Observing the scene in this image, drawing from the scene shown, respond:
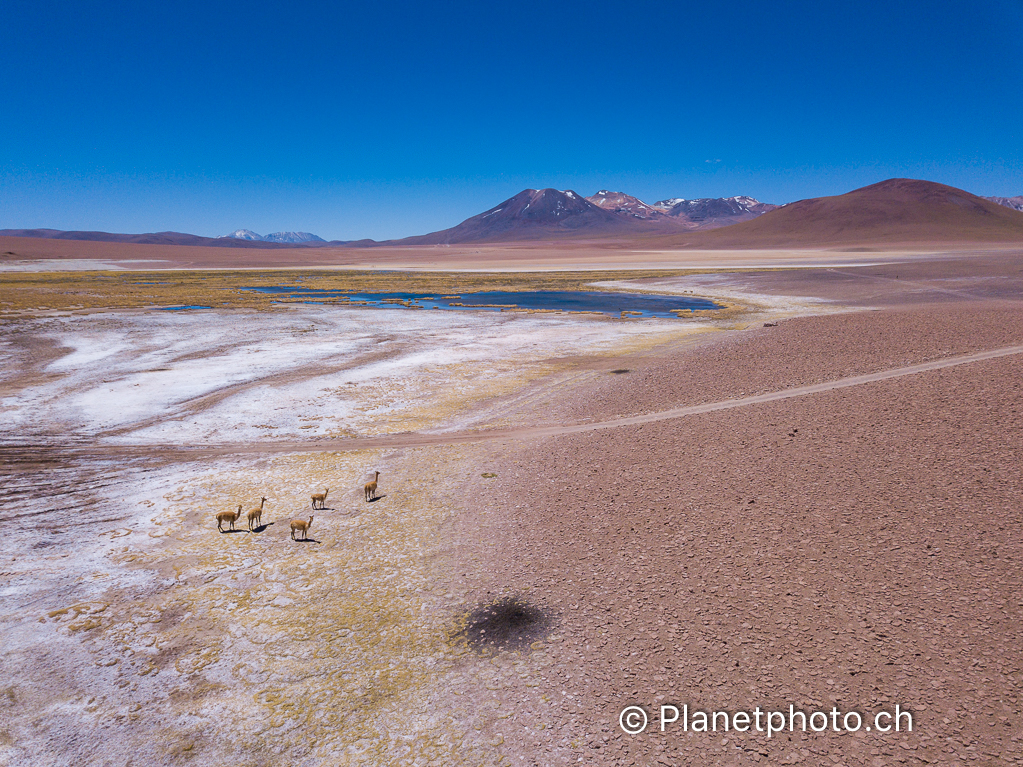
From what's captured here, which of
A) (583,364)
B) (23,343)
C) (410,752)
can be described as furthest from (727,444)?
(23,343)

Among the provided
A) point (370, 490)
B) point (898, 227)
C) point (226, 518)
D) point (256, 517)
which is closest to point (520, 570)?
point (370, 490)

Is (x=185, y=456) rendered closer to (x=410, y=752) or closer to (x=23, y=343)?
(x=410, y=752)

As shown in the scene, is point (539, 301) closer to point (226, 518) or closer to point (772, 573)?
point (226, 518)

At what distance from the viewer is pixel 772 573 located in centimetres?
741

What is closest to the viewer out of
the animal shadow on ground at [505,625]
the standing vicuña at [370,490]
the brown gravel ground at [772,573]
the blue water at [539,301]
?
the brown gravel ground at [772,573]

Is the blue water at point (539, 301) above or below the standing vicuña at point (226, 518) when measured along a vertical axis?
above

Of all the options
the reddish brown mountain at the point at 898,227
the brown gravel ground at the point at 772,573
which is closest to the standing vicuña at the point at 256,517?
the brown gravel ground at the point at 772,573

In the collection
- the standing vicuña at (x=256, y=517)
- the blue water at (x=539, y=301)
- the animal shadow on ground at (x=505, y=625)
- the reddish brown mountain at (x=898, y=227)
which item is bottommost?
the animal shadow on ground at (x=505, y=625)

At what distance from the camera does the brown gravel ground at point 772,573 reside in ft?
17.0

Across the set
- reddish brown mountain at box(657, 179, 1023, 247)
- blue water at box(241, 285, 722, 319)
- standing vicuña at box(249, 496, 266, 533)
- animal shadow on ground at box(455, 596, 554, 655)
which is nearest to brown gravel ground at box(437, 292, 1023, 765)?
animal shadow on ground at box(455, 596, 554, 655)

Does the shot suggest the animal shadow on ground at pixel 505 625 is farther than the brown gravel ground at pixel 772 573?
Yes

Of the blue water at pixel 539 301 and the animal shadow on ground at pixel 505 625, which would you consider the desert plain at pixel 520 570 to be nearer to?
the animal shadow on ground at pixel 505 625

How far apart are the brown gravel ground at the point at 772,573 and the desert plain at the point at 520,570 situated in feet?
0.13

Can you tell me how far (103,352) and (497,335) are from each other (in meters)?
18.6
